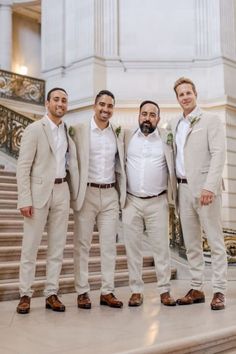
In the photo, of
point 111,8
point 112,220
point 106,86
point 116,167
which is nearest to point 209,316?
point 112,220

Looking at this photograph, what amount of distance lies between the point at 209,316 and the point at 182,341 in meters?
0.92

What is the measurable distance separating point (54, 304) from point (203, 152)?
1.90 meters

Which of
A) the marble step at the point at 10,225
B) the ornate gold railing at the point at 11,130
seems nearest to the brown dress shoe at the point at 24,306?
the marble step at the point at 10,225

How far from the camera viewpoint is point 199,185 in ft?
14.7

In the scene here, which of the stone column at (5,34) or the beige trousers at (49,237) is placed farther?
the stone column at (5,34)

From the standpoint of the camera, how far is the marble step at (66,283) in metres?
4.90

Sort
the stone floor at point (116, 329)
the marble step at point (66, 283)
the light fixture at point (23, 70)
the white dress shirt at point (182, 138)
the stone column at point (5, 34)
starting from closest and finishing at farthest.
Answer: the stone floor at point (116, 329) < the white dress shirt at point (182, 138) < the marble step at point (66, 283) < the stone column at point (5, 34) < the light fixture at point (23, 70)

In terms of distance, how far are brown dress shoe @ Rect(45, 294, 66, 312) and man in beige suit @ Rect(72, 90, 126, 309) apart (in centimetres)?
22

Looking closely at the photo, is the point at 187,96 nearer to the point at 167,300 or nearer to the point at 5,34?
the point at 167,300

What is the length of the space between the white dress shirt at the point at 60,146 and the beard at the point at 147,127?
724 millimetres

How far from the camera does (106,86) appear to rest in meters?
13.0

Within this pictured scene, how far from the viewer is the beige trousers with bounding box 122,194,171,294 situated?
181 inches

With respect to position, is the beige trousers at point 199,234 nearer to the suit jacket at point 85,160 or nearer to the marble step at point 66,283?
the suit jacket at point 85,160

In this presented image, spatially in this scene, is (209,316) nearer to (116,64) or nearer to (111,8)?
(116,64)
